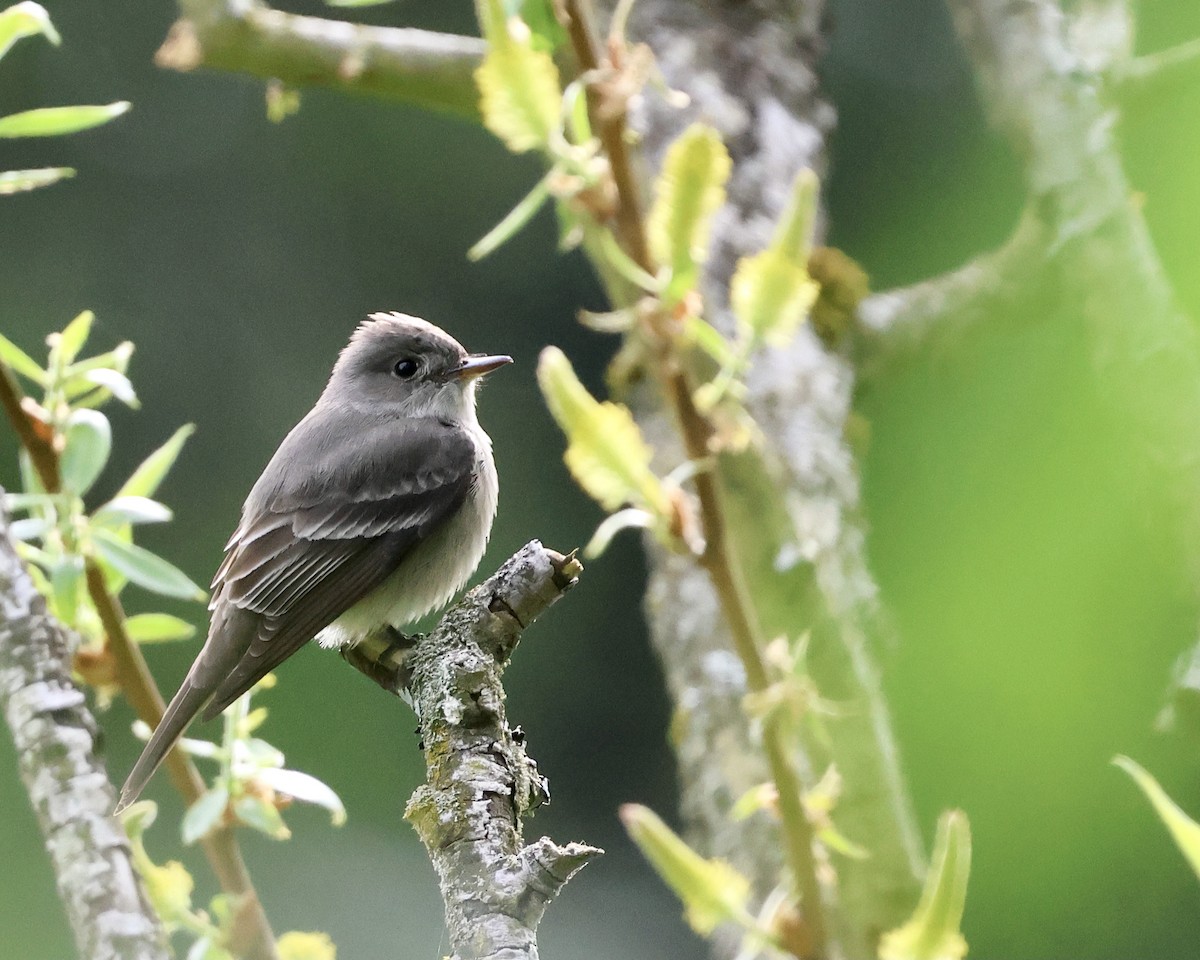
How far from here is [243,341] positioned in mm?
4160

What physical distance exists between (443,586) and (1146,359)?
1718 millimetres

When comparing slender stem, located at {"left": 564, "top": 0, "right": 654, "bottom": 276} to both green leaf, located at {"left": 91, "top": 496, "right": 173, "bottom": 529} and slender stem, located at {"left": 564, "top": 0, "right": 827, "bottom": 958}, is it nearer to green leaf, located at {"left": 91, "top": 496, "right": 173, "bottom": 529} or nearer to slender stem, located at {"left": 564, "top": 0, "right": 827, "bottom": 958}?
slender stem, located at {"left": 564, "top": 0, "right": 827, "bottom": 958}

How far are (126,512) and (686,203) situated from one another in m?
0.73

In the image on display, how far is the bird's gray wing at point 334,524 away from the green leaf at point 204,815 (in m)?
1.19

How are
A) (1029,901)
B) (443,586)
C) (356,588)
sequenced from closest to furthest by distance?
(1029,901), (356,588), (443,586)

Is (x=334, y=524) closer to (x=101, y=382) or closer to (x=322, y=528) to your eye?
(x=322, y=528)

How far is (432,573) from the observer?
266 cm

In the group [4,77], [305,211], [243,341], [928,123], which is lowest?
[928,123]

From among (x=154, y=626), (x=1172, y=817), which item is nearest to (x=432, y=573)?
(x=154, y=626)

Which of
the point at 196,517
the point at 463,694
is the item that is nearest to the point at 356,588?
the point at 463,694

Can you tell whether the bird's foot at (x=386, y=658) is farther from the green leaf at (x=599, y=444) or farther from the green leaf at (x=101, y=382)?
the green leaf at (x=599, y=444)

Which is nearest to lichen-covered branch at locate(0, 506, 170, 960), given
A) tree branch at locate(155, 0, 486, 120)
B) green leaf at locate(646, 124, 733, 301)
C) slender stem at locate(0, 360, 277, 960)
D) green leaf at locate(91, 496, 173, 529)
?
slender stem at locate(0, 360, 277, 960)

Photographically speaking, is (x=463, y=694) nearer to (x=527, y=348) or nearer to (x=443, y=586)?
(x=443, y=586)

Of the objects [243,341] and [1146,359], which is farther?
[243,341]
